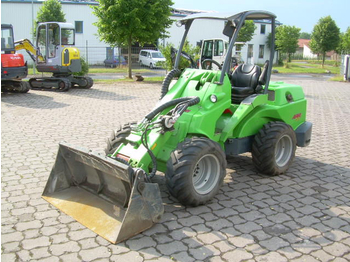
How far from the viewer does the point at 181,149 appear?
462 centimetres

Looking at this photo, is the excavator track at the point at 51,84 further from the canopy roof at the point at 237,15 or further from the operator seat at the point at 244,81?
the operator seat at the point at 244,81

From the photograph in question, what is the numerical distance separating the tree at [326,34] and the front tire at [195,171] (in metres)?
43.0

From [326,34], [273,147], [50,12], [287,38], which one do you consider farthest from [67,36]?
[326,34]

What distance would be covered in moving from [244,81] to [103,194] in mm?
2924

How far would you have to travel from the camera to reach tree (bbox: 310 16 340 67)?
44062mm

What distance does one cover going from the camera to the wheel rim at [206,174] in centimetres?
493

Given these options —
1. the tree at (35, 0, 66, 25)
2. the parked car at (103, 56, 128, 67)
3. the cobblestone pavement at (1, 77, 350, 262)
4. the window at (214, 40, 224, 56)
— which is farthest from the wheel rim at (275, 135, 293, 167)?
the parked car at (103, 56, 128, 67)

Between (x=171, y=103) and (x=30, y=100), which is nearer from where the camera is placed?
(x=171, y=103)

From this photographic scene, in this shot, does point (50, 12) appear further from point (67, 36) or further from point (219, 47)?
point (67, 36)

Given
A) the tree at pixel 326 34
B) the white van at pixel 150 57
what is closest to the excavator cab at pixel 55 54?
the white van at pixel 150 57

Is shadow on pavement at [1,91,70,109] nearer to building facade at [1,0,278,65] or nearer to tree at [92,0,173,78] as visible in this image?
tree at [92,0,173,78]

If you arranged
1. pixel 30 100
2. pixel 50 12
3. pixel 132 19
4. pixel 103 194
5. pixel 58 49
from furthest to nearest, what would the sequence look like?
1. pixel 50 12
2. pixel 132 19
3. pixel 58 49
4. pixel 30 100
5. pixel 103 194

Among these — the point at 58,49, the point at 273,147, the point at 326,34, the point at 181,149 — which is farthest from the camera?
the point at 326,34

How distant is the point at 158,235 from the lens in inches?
165
